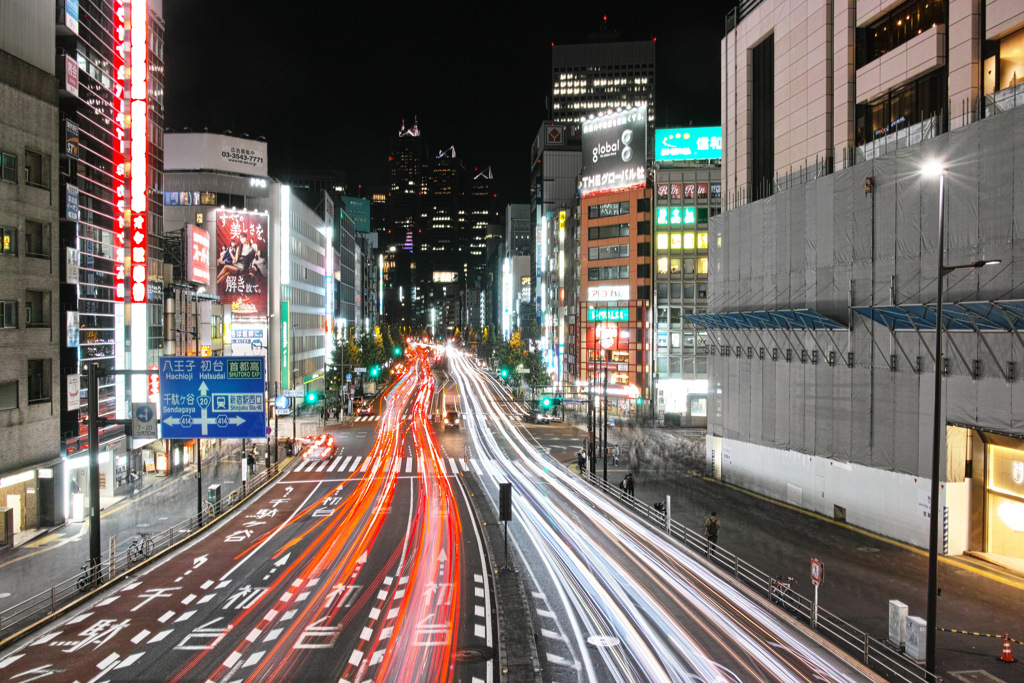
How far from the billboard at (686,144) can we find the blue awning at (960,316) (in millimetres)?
49647

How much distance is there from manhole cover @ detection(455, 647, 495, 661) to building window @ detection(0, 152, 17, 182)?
87.1 ft

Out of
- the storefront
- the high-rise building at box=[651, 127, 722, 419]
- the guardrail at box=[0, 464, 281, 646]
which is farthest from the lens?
the high-rise building at box=[651, 127, 722, 419]

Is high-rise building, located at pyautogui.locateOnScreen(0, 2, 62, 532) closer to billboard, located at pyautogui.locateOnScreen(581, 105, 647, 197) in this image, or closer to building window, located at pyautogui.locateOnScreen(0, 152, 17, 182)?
building window, located at pyautogui.locateOnScreen(0, 152, 17, 182)

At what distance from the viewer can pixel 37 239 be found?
3098 cm

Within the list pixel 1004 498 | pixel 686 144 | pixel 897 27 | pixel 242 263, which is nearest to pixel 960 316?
pixel 1004 498

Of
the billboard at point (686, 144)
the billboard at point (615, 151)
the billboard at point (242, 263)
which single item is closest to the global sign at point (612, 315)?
the billboard at point (615, 151)

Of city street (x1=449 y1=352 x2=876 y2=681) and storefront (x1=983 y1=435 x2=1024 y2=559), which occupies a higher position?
storefront (x1=983 y1=435 x2=1024 y2=559)

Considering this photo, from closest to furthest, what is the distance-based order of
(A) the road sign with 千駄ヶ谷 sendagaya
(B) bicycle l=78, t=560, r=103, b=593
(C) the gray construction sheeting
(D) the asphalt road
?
(D) the asphalt road, (B) bicycle l=78, t=560, r=103, b=593, (C) the gray construction sheeting, (A) the road sign with 千駄ヶ谷 sendagaya

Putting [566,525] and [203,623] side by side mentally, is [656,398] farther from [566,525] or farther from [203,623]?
[203,623]

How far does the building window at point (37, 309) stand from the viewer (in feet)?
99.5

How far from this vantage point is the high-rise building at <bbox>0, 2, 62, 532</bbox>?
28859mm

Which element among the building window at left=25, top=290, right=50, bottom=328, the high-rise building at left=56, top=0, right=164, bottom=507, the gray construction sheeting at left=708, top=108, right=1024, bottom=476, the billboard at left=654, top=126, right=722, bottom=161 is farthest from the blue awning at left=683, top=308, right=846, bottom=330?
the billboard at left=654, top=126, right=722, bottom=161

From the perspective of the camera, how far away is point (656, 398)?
7681 centimetres

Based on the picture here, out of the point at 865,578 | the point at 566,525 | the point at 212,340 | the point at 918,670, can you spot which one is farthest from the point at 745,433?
the point at 212,340
